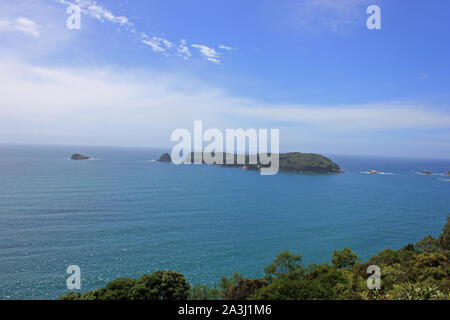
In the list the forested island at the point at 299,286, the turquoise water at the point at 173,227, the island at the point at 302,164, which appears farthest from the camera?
the island at the point at 302,164

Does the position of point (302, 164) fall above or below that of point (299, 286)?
above

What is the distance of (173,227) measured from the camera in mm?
36688

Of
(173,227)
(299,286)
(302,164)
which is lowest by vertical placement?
(173,227)

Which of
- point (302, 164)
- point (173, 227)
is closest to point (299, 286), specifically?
point (173, 227)

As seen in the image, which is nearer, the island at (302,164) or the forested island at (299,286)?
the forested island at (299,286)

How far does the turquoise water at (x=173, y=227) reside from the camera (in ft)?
82.5

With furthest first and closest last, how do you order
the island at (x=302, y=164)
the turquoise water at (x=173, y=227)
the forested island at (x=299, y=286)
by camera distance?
the island at (x=302, y=164)
the turquoise water at (x=173, y=227)
the forested island at (x=299, y=286)

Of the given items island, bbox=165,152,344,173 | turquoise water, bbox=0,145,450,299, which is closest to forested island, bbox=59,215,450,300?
turquoise water, bbox=0,145,450,299

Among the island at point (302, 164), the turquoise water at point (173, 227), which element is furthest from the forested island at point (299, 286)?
the island at point (302, 164)

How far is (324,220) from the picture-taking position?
43656 millimetres

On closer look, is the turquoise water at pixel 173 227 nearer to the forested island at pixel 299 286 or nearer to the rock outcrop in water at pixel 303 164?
the forested island at pixel 299 286

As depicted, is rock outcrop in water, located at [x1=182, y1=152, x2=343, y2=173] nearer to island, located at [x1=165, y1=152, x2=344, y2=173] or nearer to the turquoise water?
island, located at [x1=165, y1=152, x2=344, y2=173]

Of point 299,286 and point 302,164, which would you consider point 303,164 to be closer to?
point 302,164
